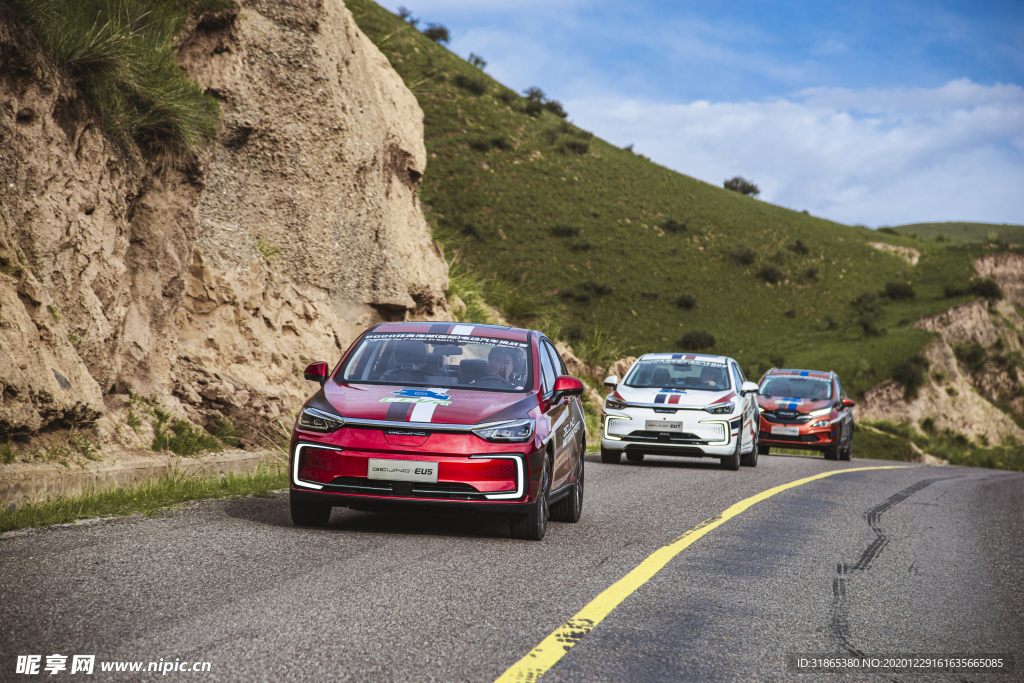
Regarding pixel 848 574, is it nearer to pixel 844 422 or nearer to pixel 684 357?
pixel 684 357

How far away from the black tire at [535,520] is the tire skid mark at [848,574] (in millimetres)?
2150

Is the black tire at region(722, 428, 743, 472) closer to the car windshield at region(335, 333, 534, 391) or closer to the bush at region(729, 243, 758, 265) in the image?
the car windshield at region(335, 333, 534, 391)

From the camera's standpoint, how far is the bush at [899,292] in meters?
67.0

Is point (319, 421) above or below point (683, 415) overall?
above

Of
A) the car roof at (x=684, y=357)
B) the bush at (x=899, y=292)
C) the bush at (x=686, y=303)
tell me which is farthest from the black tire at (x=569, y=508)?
the bush at (x=899, y=292)

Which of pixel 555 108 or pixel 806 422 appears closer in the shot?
pixel 806 422

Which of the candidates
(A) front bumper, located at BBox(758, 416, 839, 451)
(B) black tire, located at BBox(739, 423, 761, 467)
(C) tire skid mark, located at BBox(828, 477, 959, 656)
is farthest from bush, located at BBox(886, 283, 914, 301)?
(C) tire skid mark, located at BBox(828, 477, 959, 656)

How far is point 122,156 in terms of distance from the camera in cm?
1086

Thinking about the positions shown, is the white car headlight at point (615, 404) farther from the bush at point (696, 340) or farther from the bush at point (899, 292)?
the bush at point (899, 292)

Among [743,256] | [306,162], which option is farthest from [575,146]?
[306,162]

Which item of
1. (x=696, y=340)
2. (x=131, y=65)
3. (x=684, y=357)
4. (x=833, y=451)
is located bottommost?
(x=833, y=451)

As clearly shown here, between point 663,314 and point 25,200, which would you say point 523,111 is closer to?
point 663,314

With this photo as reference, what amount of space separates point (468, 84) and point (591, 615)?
74.3 meters

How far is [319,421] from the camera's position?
6.97 metres
